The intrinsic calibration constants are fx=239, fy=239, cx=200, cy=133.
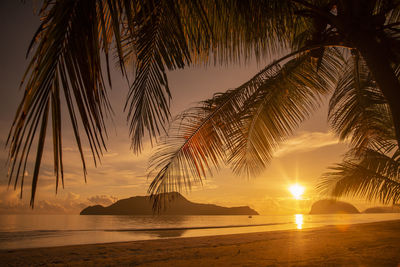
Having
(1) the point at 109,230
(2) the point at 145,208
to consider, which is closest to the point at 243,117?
(1) the point at 109,230

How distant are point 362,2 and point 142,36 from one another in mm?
2175

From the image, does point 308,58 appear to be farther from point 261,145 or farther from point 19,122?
point 19,122

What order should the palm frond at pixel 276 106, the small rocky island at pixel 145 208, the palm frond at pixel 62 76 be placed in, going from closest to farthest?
the palm frond at pixel 62 76, the palm frond at pixel 276 106, the small rocky island at pixel 145 208

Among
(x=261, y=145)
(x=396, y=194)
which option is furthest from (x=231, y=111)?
(x=396, y=194)

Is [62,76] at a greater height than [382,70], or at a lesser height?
lesser

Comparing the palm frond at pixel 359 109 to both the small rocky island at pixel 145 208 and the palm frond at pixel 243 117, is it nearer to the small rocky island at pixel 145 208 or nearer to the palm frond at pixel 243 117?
the palm frond at pixel 243 117

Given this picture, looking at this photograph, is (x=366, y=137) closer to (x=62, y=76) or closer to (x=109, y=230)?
(x=62, y=76)

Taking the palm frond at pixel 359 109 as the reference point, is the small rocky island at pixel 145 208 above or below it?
below

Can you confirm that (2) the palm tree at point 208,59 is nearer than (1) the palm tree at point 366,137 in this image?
Yes

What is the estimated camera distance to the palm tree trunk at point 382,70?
2.26m

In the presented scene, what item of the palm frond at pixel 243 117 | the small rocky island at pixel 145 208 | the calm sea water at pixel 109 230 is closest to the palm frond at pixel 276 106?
the palm frond at pixel 243 117

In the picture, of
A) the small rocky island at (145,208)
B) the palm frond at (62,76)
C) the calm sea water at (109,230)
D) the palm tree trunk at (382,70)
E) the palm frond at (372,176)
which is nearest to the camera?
the palm frond at (62,76)

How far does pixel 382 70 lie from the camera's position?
2.30 m

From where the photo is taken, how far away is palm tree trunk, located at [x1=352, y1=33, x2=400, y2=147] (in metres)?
2.26
